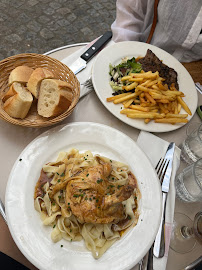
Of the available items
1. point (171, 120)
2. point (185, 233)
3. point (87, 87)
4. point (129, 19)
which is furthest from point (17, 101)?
point (129, 19)

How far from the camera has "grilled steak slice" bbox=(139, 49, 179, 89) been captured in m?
2.45

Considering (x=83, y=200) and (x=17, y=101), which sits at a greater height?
(x=17, y=101)

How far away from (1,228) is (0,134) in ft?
2.25

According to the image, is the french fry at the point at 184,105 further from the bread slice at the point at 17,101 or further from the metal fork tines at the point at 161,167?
the bread slice at the point at 17,101

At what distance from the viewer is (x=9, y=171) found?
6.03ft

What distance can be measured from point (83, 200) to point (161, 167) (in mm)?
688

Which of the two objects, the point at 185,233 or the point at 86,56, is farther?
the point at 86,56

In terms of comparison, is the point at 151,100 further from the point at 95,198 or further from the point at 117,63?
the point at 95,198

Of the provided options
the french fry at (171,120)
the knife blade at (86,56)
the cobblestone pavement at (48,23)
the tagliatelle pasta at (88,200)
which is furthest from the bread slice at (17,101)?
the cobblestone pavement at (48,23)

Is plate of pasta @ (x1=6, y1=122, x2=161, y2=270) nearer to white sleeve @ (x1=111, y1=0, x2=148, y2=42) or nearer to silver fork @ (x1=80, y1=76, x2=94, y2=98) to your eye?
silver fork @ (x1=80, y1=76, x2=94, y2=98)

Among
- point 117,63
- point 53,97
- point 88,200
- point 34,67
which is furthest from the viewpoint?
point 117,63

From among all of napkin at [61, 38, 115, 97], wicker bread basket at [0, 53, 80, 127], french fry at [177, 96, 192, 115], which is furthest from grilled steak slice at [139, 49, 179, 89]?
wicker bread basket at [0, 53, 80, 127]

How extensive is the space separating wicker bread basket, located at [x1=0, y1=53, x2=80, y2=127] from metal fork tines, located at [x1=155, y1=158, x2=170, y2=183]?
2.62 ft

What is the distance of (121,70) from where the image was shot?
2.50 m
